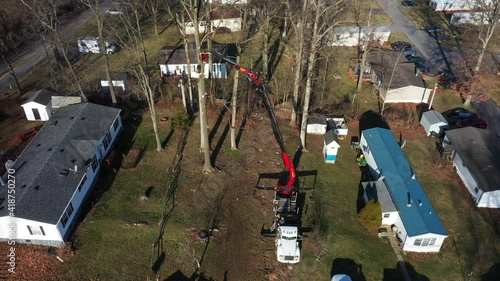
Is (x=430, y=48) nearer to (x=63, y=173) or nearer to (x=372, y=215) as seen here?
(x=372, y=215)

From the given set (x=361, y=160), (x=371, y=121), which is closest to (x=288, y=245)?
(x=361, y=160)

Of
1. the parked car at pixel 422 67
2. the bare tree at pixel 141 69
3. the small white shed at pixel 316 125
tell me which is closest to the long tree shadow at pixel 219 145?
the bare tree at pixel 141 69

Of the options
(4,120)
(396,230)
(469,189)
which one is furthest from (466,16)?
(4,120)

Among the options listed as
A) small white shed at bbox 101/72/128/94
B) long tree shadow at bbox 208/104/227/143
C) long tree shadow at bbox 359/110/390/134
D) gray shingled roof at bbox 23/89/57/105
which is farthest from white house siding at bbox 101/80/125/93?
long tree shadow at bbox 359/110/390/134

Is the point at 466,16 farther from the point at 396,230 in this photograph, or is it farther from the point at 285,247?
the point at 285,247

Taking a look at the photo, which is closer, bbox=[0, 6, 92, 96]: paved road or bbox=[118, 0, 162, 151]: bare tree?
bbox=[118, 0, 162, 151]: bare tree

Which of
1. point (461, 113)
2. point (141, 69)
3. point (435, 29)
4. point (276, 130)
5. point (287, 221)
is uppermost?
point (141, 69)

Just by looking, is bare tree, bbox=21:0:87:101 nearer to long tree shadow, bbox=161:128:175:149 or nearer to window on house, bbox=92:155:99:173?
long tree shadow, bbox=161:128:175:149

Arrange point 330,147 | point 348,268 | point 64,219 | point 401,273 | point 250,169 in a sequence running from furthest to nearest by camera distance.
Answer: point 330,147 → point 250,169 → point 64,219 → point 348,268 → point 401,273
